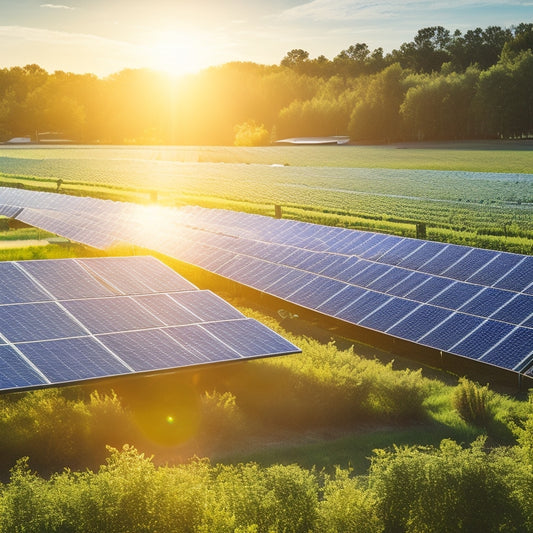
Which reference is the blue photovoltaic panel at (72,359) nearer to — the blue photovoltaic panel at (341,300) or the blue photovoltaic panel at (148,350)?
the blue photovoltaic panel at (148,350)

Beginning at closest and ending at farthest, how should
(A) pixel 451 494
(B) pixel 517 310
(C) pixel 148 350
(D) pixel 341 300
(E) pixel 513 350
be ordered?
(A) pixel 451 494
(C) pixel 148 350
(E) pixel 513 350
(B) pixel 517 310
(D) pixel 341 300

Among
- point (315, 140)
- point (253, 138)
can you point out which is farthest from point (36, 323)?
point (315, 140)

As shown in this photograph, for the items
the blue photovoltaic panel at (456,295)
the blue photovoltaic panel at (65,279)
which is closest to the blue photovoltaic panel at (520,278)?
the blue photovoltaic panel at (456,295)

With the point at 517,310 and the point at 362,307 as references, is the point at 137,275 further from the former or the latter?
the point at 517,310

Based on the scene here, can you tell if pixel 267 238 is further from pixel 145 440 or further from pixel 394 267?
pixel 145 440

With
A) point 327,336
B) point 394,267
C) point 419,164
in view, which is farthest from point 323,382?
point 419,164

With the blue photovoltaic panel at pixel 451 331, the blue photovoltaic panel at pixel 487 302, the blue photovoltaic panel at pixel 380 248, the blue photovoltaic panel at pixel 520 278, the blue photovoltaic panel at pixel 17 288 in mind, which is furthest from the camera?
the blue photovoltaic panel at pixel 380 248

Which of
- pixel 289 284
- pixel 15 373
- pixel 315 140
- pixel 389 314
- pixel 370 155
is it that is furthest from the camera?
pixel 315 140
